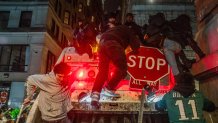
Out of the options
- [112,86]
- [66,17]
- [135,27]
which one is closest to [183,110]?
[112,86]

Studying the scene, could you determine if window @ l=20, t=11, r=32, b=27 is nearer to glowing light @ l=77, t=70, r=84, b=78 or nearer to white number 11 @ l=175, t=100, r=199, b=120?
glowing light @ l=77, t=70, r=84, b=78

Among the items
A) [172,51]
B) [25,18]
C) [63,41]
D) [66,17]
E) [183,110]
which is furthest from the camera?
[66,17]

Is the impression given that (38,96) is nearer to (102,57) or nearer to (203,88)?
(102,57)

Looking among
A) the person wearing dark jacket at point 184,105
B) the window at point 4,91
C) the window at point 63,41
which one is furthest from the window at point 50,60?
the person wearing dark jacket at point 184,105

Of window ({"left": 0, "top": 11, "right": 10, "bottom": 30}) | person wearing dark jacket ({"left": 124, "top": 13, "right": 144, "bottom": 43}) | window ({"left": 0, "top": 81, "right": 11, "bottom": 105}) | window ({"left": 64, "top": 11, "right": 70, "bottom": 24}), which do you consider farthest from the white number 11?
window ({"left": 64, "top": 11, "right": 70, "bottom": 24})

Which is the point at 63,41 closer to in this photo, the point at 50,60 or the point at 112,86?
the point at 50,60

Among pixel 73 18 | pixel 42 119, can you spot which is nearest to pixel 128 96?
pixel 42 119

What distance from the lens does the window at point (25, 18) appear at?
1228 inches

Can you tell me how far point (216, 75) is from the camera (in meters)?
4.87

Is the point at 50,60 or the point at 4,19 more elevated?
the point at 4,19

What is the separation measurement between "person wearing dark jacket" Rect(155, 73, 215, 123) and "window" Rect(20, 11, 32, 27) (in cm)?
2965

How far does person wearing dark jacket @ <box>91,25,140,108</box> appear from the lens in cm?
412

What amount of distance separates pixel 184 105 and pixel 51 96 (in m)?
2.15

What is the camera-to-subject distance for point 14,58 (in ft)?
98.9
